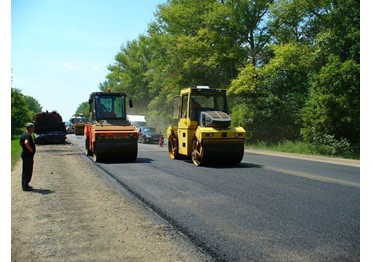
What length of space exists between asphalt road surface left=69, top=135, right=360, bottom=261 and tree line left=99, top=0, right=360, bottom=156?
8194mm

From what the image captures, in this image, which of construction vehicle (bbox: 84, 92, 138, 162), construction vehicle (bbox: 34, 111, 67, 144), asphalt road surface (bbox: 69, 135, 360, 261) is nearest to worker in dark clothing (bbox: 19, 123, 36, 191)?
asphalt road surface (bbox: 69, 135, 360, 261)

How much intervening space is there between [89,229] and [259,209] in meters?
3.36

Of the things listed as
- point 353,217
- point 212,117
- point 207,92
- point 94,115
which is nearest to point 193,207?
point 353,217

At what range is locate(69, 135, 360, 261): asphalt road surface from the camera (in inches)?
211

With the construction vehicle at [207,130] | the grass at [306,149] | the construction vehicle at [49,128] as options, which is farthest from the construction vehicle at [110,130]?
the grass at [306,149]

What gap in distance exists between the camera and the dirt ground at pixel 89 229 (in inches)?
203

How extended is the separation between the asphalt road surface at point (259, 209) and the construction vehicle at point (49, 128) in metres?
15.8

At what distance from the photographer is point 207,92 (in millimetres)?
15500

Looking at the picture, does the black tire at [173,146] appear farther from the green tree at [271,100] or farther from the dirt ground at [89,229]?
the green tree at [271,100]

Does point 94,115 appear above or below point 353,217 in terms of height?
above

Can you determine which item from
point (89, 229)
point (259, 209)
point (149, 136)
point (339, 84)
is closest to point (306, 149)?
point (339, 84)
